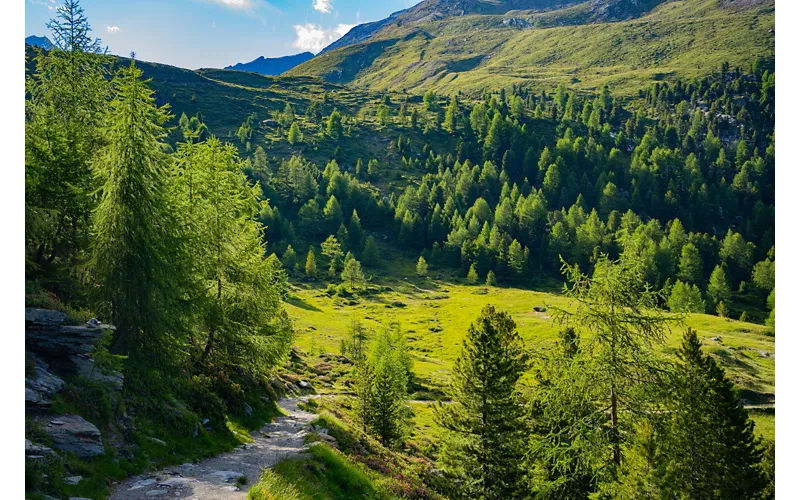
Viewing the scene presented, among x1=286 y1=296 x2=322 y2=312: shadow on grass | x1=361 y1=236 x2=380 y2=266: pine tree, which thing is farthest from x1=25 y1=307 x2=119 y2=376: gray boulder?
x1=361 y1=236 x2=380 y2=266: pine tree

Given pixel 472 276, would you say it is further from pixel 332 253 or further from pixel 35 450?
pixel 35 450

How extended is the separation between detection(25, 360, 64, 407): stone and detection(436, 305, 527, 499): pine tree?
18.0m

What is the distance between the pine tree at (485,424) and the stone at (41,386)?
59.2 ft

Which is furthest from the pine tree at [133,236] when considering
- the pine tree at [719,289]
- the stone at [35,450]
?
the pine tree at [719,289]

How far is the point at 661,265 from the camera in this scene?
15138cm

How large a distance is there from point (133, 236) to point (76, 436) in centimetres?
829

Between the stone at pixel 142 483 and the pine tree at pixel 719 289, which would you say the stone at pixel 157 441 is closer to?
the stone at pixel 142 483

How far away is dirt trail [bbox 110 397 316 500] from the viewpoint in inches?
578

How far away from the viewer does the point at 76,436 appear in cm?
1474

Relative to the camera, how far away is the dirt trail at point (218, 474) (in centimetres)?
1468

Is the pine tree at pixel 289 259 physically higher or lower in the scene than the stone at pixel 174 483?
lower

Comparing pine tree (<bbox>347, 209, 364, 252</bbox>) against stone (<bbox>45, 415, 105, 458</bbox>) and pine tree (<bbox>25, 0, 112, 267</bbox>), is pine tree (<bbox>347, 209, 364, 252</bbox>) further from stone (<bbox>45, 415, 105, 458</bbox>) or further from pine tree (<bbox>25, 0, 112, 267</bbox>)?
stone (<bbox>45, 415, 105, 458</bbox>)

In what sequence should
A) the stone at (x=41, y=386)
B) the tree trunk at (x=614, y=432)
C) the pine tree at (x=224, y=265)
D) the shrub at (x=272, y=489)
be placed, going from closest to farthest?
1. the stone at (x=41, y=386)
2. the shrub at (x=272, y=489)
3. the tree trunk at (x=614, y=432)
4. the pine tree at (x=224, y=265)

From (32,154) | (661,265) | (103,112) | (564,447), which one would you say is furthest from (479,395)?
(661,265)
